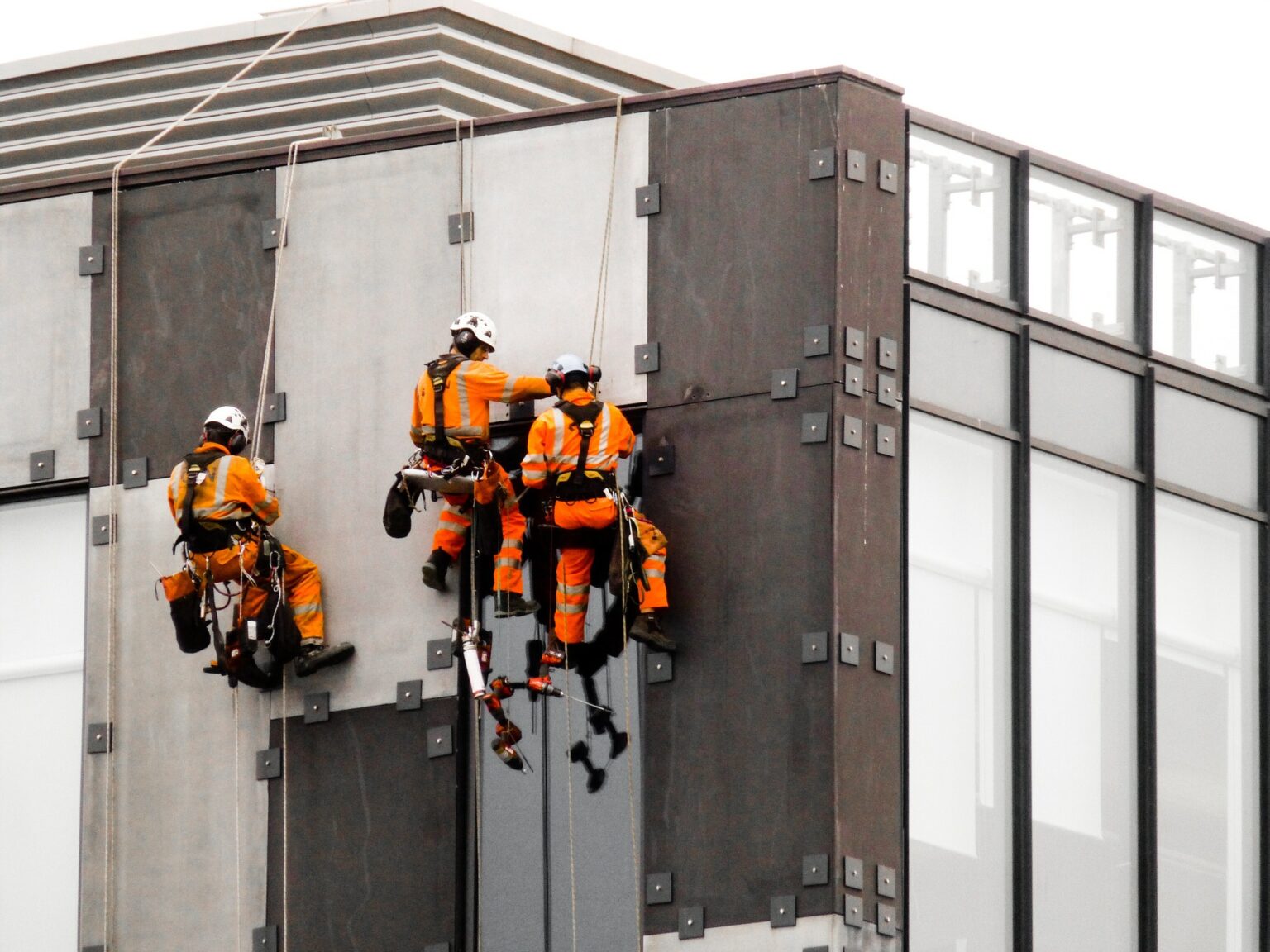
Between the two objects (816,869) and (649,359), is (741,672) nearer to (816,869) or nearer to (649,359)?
(816,869)

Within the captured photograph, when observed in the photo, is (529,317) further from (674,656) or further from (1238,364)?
(1238,364)

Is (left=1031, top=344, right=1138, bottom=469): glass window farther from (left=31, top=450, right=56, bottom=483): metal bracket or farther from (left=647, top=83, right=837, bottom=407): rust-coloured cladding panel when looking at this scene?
(left=31, top=450, right=56, bottom=483): metal bracket

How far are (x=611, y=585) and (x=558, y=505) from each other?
71cm

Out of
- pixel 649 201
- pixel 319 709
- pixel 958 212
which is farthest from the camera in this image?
pixel 958 212

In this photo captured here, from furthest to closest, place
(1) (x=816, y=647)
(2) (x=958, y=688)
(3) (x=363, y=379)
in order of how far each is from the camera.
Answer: (3) (x=363, y=379), (2) (x=958, y=688), (1) (x=816, y=647)

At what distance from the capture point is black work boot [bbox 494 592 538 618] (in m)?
22.9

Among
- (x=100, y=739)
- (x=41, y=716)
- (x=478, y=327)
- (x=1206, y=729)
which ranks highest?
(x=478, y=327)

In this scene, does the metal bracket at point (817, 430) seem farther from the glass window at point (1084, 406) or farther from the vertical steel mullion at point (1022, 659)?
the glass window at point (1084, 406)

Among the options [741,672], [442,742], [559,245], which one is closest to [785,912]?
[741,672]

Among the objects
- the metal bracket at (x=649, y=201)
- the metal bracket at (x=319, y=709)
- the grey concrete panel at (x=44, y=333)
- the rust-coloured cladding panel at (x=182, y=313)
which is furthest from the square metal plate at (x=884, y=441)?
the grey concrete panel at (x=44, y=333)

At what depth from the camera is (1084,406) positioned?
24.1 m

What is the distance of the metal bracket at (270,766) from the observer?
23.5m

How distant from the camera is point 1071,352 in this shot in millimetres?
24094

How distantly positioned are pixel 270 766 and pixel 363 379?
2.94 meters
